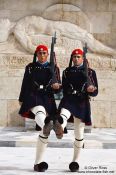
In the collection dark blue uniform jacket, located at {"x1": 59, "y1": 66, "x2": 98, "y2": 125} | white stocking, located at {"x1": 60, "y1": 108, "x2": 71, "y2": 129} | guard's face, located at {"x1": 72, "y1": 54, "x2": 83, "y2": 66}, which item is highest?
guard's face, located at {"x1": 72, "y1": 54, "x2": 83, "y2": 66}

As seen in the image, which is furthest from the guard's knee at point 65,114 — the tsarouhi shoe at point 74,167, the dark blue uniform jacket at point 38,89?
the tsarouhi shoe at point 74,167

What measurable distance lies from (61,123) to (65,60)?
4.93 metres

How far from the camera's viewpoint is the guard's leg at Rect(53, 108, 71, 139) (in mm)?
5141

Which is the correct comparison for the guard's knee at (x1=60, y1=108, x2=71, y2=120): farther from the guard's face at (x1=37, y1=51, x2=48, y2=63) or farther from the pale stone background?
the pale stone background

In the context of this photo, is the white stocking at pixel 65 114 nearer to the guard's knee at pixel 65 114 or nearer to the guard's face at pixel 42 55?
the guard's knee at pixel 65 114

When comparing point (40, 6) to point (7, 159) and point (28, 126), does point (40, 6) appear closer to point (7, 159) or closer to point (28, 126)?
point (28, 126)

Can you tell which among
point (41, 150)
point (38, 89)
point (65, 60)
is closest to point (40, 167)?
point (41, 150)

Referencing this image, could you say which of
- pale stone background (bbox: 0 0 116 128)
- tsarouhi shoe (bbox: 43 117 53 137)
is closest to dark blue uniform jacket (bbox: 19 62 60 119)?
tsarouhi shoe (bbox: 43 117 53 137)

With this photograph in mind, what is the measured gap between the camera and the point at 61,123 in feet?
17.3

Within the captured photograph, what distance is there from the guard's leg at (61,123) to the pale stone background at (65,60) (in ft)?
15.0

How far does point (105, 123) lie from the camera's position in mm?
10086

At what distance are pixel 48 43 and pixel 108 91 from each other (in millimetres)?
1601

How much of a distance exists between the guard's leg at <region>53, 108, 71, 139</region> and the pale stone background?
179 inches

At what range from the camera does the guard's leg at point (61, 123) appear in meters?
5.14
